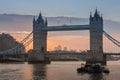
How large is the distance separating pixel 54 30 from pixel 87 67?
86.3 metres

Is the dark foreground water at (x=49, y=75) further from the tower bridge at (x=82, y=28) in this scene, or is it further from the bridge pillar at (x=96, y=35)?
the bridge pillar at (x=96, y=35)

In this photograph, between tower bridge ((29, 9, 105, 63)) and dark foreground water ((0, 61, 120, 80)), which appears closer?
dark foreground water ((0, 61, 120, 80))

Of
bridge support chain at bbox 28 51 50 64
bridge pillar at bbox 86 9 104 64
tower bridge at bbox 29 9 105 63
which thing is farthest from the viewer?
bridge support chain at bbox 28 51 50 64

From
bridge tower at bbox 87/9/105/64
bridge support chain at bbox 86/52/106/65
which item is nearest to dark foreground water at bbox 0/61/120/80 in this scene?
bridge support chain at bbox 86/52/106/65

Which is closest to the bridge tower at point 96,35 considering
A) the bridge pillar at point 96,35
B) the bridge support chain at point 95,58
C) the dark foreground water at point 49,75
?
the bridge pillar at point 96,35

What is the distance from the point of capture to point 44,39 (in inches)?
7431

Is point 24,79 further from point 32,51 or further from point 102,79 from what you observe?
point 32,51

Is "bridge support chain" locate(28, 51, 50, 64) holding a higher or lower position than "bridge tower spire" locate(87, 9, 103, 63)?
lower

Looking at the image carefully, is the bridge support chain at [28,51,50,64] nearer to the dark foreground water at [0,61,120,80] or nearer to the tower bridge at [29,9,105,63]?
the tower bridge at [29,9,105,63]

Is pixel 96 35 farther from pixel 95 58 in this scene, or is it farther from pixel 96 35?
pixel 95 58

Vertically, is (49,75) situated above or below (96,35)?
below

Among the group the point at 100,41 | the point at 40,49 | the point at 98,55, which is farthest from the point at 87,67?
the point at 40,49

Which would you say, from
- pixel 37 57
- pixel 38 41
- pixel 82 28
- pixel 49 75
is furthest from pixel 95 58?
pixel 49 75

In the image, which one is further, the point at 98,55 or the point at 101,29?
the point at 101,29
